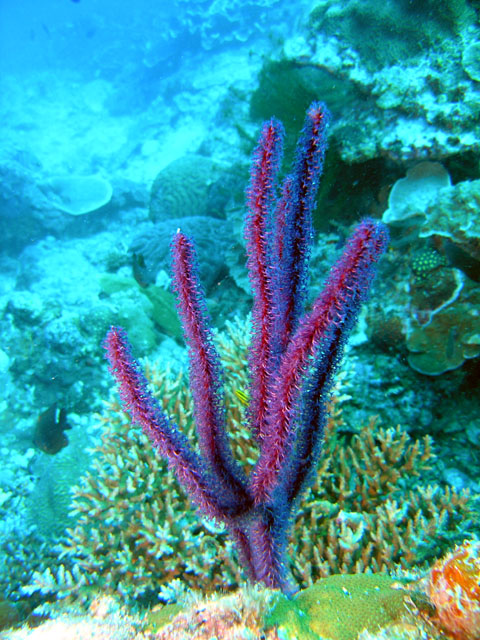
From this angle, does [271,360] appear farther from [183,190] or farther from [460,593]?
[183,190]

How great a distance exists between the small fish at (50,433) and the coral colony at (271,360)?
11.5 feet

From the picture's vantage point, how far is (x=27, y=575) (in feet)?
12.0

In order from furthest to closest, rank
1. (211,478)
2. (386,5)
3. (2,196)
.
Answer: (2,196)
(386,5)
(211,478)

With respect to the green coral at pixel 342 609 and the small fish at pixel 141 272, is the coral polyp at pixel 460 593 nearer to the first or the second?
the green coral at pixel 342 609

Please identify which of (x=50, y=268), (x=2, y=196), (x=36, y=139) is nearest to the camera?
(x=50, y=268)

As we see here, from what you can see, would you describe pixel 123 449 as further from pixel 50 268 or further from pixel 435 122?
pixel 50 268

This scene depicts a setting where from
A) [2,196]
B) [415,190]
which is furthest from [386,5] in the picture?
[2,196]

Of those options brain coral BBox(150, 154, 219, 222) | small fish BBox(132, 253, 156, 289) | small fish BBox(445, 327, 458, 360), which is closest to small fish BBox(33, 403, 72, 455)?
small fish BBox(132, 253, 156, 289)

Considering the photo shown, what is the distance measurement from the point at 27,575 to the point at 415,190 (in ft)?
20.7

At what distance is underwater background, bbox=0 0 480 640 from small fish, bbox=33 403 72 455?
0.03 meters

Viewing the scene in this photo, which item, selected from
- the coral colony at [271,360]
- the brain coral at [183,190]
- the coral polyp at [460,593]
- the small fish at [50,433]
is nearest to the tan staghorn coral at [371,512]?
the coral colony at [271,360]

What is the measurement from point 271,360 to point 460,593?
120cm

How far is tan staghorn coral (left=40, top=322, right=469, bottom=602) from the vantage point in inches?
108

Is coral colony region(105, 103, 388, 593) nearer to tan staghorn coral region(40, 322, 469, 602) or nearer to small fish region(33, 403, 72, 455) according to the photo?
tan staghorn coral region(40, 322, 469, 602)
